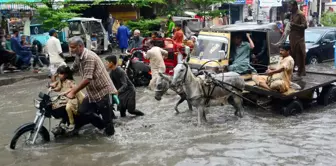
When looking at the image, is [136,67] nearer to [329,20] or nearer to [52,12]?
[52,12]

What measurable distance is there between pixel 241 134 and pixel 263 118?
1439 mm

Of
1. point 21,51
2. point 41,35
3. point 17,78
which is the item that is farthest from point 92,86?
point 41,35

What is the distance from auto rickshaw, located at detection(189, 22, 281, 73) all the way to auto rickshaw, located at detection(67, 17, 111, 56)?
958cm

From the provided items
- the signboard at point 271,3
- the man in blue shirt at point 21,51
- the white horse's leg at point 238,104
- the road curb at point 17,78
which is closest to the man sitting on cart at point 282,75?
the white horse's leg at point 238,104

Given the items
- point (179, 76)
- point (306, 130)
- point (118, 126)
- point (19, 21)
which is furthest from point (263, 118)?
point (19, 21)

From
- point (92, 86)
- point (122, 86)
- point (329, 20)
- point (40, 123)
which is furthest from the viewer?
point (329, 20)

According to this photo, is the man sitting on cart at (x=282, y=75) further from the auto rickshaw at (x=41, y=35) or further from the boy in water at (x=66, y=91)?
the auto rickshaw at (x=41, y=35)

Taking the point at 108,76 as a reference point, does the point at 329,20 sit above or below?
above

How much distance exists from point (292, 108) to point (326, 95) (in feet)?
5.12

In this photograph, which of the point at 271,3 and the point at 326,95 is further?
the point at 271,3

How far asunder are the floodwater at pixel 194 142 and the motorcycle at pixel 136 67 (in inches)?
114

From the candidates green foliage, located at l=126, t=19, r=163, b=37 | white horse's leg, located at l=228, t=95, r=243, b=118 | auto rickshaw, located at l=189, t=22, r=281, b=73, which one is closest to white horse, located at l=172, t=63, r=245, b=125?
white horse's leg, located at l=228, t=95, r=243, b=118

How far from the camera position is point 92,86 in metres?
7.34

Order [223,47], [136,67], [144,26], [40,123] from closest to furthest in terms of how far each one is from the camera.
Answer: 1. [40,123]
2. [223,47]
3. [136,67]
4. [144,26]
